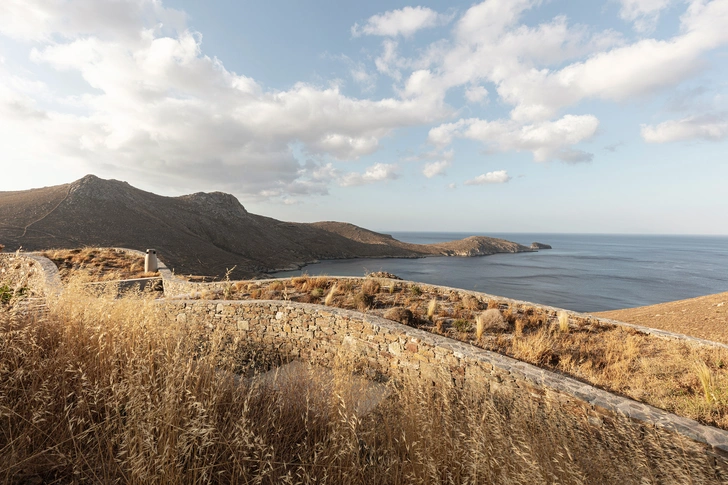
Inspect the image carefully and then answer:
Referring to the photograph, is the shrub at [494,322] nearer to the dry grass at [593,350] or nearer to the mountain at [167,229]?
the dry grass at [593,350]

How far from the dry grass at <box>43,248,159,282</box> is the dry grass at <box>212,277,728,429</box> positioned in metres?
9.12

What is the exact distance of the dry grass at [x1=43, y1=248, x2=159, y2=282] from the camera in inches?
509

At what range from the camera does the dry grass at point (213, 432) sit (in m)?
1.90

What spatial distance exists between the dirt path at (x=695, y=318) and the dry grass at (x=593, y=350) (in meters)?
3.80

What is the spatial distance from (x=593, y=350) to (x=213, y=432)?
664 cm

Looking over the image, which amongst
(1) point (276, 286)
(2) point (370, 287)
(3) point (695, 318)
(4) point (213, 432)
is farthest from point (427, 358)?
(3) point (695, 318)

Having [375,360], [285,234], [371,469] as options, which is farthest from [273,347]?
[285,234]

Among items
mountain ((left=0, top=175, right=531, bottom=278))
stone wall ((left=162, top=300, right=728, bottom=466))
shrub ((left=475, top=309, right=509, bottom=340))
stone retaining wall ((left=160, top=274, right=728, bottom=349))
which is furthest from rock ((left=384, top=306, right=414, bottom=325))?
mountain ((left=0, top=175, right=531, bottom=278))

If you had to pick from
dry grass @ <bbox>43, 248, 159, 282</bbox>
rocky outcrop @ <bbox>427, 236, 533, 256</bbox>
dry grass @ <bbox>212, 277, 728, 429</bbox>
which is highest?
dry grass @ <bbox>43, 248, 159, 282</bbox>

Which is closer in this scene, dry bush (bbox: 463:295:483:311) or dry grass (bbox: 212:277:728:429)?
dry grass (bbox: 212:277:728:429)

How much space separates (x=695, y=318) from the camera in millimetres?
9992

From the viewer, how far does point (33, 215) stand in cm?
3338

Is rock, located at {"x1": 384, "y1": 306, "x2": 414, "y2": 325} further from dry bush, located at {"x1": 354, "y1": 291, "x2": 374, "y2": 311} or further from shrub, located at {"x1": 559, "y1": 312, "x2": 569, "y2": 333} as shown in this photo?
shrub, located at {"x1": 559, "y1": 312, "x2": 569, "y2": 333}

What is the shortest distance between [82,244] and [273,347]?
35.7 meters
